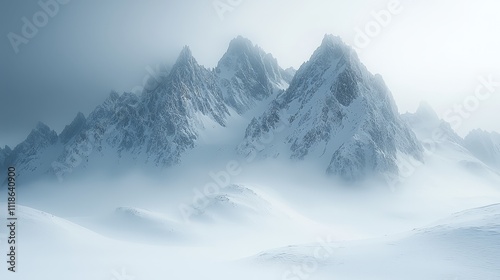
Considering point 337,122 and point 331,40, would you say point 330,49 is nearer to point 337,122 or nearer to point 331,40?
point 331,40

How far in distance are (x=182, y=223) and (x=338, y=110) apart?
92743mm

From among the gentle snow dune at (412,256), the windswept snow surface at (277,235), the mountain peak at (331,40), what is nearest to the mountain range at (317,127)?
the mountain peak at (331,40)

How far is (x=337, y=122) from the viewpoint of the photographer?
148 meters

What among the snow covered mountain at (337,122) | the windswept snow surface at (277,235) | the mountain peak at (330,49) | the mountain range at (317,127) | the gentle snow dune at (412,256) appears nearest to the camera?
the gentle snow dune at (412,256)

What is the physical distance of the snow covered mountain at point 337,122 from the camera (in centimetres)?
13475

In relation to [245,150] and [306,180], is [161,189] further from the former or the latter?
[306,180]

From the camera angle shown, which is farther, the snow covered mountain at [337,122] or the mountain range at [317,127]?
the mountain range at [317,127]

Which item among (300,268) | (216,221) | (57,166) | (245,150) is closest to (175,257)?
(300,268)

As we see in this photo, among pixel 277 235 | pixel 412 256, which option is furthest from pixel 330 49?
pixel 412 256

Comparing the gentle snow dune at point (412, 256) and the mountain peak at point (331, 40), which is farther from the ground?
the mountain peak at point (331, 40)

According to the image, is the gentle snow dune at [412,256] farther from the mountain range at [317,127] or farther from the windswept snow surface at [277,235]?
the mountain range at [317,127]

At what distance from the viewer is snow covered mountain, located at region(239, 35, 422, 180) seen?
13475 cm

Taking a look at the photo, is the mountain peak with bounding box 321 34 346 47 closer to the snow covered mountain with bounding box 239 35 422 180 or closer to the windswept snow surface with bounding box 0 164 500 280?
the snow covered mountain with bounding box 239 35 422 180

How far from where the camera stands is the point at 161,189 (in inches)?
5979
